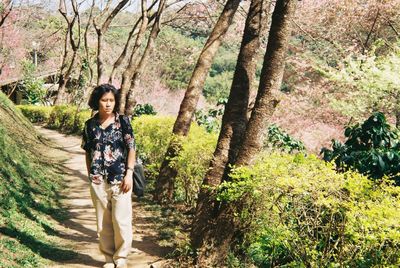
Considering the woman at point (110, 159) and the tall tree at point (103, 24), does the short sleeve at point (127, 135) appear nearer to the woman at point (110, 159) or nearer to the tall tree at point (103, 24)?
the woman at point (110, 159)

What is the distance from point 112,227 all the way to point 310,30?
16.2m

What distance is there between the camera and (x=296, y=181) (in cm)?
354


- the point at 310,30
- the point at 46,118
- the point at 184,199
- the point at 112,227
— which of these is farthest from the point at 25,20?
the point at 112,227

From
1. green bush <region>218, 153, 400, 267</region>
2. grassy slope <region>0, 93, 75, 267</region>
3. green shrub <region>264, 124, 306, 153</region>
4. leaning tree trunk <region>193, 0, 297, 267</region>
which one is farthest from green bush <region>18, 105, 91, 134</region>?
green bush <region>218, 153, 400, 267</region>

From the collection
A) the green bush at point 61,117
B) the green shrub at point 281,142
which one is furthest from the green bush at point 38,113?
the green shrub at point 281,142

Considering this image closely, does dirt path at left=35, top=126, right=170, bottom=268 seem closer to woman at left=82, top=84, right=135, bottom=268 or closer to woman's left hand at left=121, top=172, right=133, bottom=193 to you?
woman at left=82, top=84, right=135, bottom=268

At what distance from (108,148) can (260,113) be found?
1.65 metres

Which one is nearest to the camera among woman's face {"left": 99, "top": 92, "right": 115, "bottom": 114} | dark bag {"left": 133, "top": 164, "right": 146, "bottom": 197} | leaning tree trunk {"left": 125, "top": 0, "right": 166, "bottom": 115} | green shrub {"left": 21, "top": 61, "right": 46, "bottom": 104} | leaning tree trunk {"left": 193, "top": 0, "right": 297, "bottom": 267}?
woman's face {"left": 99, "top": 92, "right": 115, "bottom": 114}

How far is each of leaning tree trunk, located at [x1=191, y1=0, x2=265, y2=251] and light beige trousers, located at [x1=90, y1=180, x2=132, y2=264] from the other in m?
0.94

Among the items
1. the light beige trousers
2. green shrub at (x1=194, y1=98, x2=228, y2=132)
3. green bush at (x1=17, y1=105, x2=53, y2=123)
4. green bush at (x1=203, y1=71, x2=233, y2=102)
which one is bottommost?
green bush at (x1=17, y1=105, x2=53, y2=123)

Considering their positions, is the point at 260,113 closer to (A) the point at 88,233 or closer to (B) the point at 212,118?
(A) the point at 88,233

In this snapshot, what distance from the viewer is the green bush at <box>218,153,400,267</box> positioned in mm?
3016

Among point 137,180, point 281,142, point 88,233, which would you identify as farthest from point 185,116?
point 281,142

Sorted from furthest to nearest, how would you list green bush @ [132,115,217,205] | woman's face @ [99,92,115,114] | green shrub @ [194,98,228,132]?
green shrub @ [194,98,228,132] < green bush @ [132,115,217,205] < woman's face @ [99,92,115,114]
